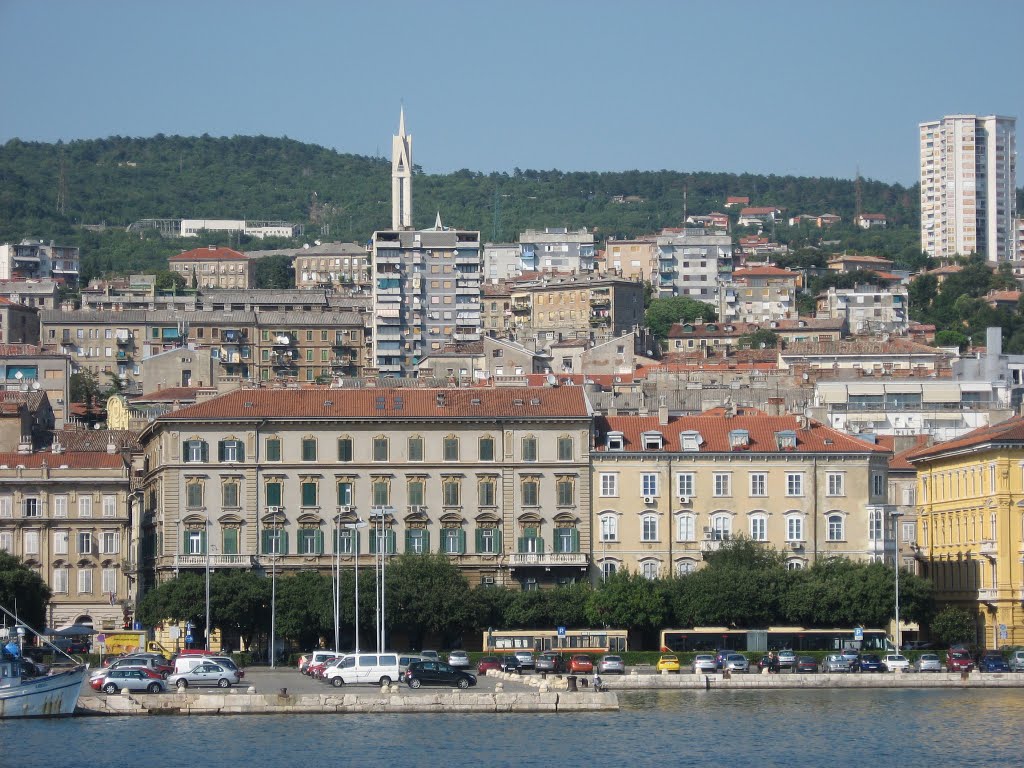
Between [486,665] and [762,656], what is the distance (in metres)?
11.5

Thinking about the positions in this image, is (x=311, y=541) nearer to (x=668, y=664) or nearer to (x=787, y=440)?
(x=668, y=664)

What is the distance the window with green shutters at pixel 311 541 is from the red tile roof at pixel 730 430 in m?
13.2

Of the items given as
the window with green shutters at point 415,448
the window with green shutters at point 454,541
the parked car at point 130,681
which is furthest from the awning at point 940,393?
the parked car at point 130,681

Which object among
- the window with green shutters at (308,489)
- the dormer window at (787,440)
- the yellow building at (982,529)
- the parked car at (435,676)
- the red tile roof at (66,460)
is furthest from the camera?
the red tile roof at (66,460)

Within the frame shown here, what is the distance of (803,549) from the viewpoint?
10081cm

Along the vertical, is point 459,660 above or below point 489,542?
below

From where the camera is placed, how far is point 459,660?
87875 millimetres

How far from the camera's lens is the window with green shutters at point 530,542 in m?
99.9

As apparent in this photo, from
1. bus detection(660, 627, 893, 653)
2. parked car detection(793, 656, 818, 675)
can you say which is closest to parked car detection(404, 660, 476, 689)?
parked car detection(793, 656, 818, 675)

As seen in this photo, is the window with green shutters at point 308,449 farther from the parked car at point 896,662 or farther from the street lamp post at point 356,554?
the parked car at point 896,662

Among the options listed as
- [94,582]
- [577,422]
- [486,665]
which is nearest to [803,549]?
[577,422]

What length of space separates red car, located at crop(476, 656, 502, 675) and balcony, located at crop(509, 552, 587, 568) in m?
8.44

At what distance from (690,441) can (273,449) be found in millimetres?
18894

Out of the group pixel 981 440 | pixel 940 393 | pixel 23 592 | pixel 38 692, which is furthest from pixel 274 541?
pixel 940 393
